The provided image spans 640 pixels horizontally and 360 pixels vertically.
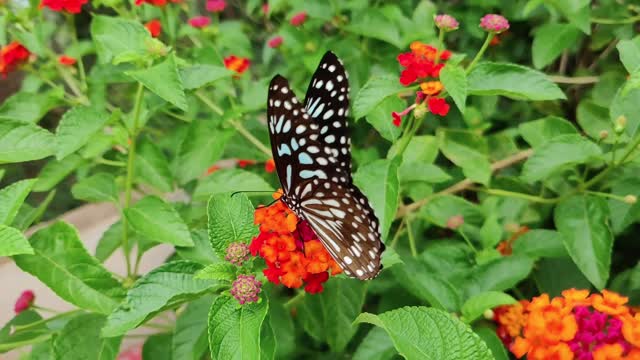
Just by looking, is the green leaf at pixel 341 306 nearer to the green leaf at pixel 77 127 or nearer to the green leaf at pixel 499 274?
the green leaf at pixel 499 274

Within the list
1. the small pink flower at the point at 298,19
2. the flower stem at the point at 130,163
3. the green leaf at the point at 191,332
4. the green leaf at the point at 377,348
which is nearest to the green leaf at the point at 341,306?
the green leaf at the point at 377,348

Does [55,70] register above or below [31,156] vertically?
above

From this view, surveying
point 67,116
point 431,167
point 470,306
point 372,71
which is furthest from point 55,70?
point 470,306

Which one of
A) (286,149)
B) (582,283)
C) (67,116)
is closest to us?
(286,149)

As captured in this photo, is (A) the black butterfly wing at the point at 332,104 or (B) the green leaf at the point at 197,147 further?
(B) the green leaf at the point at 197,147

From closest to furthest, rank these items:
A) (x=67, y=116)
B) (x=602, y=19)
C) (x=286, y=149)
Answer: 1. (x=286, y=149)
2. (x=67, y=116)
3. (x=602, y=19)

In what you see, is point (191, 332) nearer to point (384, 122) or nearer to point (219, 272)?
point (219, 272)

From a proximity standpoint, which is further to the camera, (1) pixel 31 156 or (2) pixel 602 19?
(2) pixel 602 19

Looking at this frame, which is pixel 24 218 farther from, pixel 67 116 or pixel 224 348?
pixel 224 348
